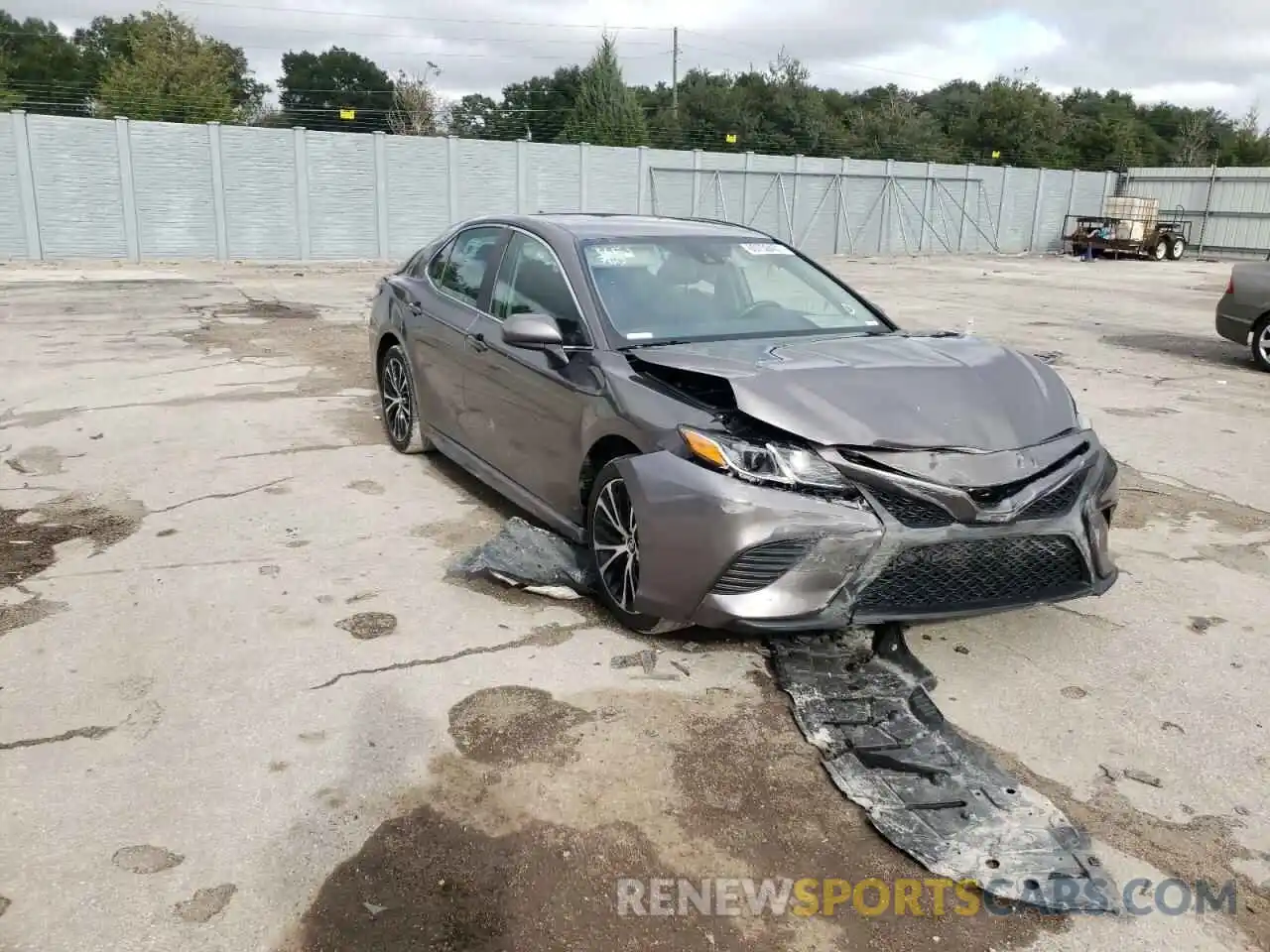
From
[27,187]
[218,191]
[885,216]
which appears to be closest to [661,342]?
[218,191]

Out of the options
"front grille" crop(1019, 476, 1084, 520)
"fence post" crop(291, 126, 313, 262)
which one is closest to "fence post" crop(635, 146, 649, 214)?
"fence post" crop(291, 126, 313, 262)

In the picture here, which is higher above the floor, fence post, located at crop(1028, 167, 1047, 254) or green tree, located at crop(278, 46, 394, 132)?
green tree, located at crop(278, 46, 394, 132)

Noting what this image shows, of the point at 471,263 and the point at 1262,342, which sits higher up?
the point at 471,263

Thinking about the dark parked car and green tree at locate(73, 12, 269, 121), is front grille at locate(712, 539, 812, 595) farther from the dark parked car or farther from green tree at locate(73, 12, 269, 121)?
green tree at locate(73, 12, 269, 121)

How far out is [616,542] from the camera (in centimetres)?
405

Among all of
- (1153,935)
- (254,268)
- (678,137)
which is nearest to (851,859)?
(1153,935)

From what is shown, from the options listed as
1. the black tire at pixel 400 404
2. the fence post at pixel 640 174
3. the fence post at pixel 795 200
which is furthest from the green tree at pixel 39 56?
the black tire at pixel 400 404

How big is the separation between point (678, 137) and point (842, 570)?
145ft

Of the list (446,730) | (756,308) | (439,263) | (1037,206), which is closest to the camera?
(446,730)

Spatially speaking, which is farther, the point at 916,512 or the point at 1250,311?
the point at 1250,311

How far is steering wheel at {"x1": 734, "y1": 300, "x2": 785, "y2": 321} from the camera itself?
4727 millimetres

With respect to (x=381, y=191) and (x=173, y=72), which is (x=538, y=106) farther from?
(x=381, y=191)

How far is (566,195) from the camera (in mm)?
27656

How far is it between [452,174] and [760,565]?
2425 centimetres
